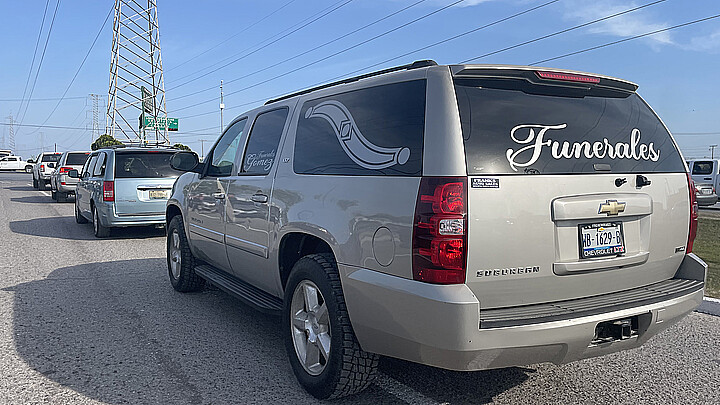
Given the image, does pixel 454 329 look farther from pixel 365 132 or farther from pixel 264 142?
pixel 264 142

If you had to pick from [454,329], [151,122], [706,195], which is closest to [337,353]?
[454,329]

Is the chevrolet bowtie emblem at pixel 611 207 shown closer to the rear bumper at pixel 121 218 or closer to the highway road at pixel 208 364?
the highway road at pixel 208 364

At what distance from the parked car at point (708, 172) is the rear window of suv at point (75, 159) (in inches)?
962

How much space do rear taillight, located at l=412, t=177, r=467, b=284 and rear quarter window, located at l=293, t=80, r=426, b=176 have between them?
8.4 inches

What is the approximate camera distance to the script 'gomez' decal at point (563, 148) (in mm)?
3191

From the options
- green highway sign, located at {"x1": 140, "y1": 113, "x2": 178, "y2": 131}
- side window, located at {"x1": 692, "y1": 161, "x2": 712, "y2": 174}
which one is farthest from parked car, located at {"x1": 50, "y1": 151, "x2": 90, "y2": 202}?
green highway sign, located at {"x1": 140, "y1": 113, "x2": 178, "y2": 131}

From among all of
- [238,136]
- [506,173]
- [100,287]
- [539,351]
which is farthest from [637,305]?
[100,287]

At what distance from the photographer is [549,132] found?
3311 mm

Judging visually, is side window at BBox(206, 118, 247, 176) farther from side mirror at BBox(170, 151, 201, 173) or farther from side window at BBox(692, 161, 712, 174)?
side window at BBox(692, 161, 712, 174)

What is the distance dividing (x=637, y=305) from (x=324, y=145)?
2169 millimetres

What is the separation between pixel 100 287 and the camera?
7039 mm

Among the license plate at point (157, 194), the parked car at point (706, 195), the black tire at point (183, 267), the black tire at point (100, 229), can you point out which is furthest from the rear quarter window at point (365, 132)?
the parked car at point (706, 195)

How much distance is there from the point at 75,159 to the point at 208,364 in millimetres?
19394

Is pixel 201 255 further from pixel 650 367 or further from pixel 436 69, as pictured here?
pixel 650 367
